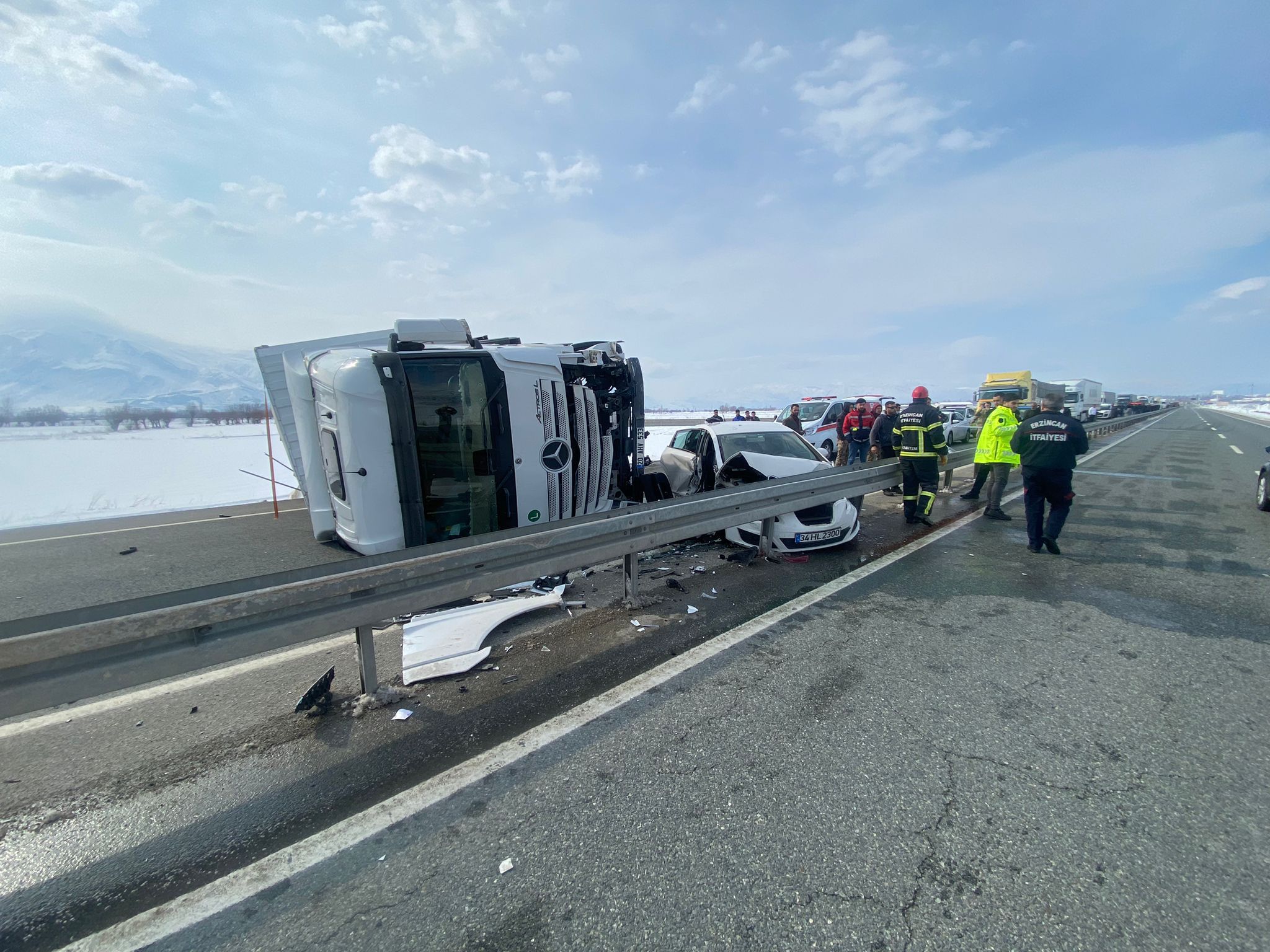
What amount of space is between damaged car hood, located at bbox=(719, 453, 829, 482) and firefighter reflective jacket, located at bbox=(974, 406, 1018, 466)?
3.28 meters

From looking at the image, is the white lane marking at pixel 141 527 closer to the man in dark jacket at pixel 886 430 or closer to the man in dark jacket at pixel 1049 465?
the man in dark jacket at pixel 886 430

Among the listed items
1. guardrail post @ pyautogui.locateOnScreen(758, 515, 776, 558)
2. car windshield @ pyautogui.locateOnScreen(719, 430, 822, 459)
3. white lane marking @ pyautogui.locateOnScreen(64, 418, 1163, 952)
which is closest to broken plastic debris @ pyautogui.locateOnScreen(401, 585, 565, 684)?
white lane marking @ pyautogui.locateOnScreen(64, 418, 1163, 952)

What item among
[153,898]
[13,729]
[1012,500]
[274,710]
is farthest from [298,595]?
[1012,500]

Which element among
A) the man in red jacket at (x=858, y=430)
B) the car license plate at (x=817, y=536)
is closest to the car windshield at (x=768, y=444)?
the car license plate at (x=817, y=536)

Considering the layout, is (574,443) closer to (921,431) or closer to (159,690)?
(159,690)

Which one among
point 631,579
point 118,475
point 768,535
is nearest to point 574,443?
point 631,579

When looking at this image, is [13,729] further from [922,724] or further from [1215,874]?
[1215,874]

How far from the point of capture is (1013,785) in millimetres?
2357

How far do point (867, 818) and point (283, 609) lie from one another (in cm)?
276

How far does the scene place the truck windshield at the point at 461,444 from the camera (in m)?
5.57

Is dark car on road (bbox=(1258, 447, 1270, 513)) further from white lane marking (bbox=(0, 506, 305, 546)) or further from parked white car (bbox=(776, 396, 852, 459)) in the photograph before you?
white lane marking (bbox=(0, 506, 305, 546))

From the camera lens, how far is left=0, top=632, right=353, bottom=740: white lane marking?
3.00 metres

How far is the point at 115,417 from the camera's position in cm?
3422

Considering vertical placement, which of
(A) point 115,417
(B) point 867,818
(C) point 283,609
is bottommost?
(B) point 867,818
